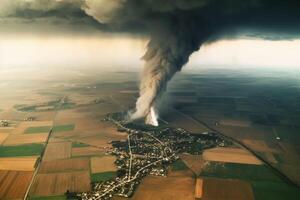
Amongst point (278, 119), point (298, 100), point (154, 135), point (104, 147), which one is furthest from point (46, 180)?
point (298, 100)

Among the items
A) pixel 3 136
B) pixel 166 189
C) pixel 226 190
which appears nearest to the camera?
pixel 166 189

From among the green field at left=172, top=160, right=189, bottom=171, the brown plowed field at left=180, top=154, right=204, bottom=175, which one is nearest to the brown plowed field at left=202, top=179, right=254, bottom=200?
the brown plowed field at left=180, top=154, right=204, bottom=175

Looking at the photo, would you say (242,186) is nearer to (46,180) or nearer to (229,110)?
(46,180)

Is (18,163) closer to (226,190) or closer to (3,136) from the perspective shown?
(3,136)

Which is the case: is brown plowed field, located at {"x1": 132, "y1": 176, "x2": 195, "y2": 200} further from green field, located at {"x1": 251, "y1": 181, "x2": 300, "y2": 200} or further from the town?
green field, located at {"x1": 251, "y1": 181, "x2": 300, "y2": 200}

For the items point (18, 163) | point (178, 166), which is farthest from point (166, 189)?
point (18, 163)

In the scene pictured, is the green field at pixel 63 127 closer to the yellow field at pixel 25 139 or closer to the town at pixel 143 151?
the yellow field at pixel 25 139
